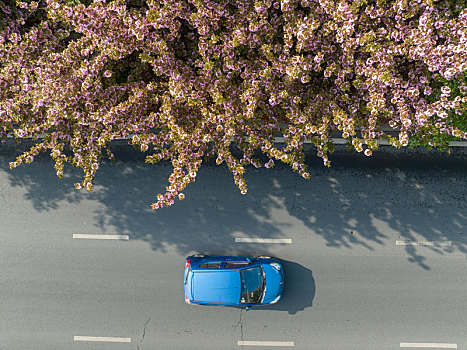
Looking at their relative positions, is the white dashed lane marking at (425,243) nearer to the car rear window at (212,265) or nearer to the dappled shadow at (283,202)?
the dappled shadow at (283,202)

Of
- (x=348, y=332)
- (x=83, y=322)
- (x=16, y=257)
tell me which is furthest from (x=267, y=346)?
(x=16, y=257)

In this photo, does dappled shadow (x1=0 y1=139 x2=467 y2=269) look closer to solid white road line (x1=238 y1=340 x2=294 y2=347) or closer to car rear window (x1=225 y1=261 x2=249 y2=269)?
car rear window (x1=225 y1=261 x2=249 y2=269)

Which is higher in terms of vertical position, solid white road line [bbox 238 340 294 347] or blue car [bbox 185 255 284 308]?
blue car [bbox 185 255 284 308]

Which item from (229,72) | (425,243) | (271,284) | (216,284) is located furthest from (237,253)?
(425,243)

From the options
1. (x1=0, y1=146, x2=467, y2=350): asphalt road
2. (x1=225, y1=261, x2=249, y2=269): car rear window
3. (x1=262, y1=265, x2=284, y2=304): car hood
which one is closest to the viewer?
(x1=262, y1=265, x2=284, y2=304): car hood

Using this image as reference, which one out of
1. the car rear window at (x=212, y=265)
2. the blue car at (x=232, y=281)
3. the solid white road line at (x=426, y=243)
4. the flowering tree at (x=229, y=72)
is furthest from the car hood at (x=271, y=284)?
the solid white road line at (x=426, y=243)

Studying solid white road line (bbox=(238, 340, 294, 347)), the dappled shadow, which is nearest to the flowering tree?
the dappled shadow
